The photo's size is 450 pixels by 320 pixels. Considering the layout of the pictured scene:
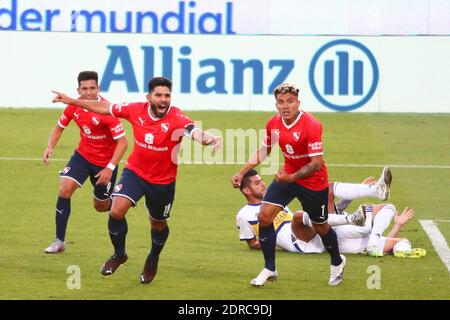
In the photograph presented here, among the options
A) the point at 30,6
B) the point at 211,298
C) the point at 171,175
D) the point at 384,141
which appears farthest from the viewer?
the point at 30,6

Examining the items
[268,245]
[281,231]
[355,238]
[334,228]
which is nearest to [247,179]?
[281,231]

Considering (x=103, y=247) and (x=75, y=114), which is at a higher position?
(x=75, y=114)

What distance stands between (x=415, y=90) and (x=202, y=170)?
8.53 m

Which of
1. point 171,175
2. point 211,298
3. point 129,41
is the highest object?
point 129,41

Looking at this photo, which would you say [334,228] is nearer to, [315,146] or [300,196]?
[300,196]

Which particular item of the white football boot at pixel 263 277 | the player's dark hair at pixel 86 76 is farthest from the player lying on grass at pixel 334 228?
the player's dark hair at pixel 86 76

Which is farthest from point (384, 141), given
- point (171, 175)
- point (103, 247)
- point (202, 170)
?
point (171, 175)

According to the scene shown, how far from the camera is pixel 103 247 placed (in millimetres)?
15867

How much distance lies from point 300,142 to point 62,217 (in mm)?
3931

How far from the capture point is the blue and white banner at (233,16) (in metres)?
31.5

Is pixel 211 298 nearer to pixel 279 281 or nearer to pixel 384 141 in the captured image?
pixel 279 281

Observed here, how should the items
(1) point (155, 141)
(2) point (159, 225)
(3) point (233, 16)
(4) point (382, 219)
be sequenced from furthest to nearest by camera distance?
1. (3) point (233, 16)
2. (4) point (382, 219)
3. (2) point (159, 225)
4. (1) point (155, 141)

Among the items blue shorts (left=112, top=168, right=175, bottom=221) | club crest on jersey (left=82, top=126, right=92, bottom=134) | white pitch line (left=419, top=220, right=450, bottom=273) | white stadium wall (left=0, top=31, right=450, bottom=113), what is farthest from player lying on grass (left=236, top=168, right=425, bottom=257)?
white stadium wall (left=0, top=31, right=450, bottom=113)

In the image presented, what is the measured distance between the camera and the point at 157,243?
45.0 feet
